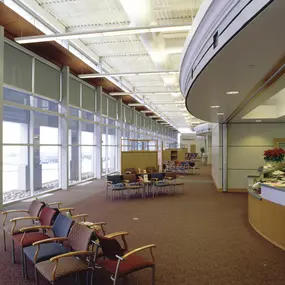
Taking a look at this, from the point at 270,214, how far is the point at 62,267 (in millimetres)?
3857

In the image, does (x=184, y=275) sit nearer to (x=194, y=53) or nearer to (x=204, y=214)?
(x=194, y=53)

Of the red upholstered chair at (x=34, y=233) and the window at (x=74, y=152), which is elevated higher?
the window at (x=74, y=152)

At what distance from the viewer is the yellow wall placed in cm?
1202

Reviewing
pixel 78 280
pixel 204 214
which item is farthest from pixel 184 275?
pixel 204 214

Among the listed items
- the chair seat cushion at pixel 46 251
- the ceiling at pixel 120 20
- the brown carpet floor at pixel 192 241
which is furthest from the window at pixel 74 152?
the chair seat cushion at pixel 46 251

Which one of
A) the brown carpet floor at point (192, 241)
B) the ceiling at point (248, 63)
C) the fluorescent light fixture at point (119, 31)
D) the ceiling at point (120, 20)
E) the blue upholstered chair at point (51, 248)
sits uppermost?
the ceiling at point (120, 20)

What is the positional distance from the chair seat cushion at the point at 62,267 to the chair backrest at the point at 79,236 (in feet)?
0.55

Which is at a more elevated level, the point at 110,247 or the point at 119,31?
the point at 119,31

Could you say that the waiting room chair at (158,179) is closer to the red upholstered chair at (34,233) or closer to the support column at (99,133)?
the support column at (99,133)

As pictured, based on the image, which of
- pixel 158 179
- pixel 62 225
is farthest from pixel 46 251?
pixel 158 179

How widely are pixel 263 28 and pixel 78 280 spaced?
3280 millimetres

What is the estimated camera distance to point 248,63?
10.9 feet

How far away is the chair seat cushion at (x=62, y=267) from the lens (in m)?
2.95

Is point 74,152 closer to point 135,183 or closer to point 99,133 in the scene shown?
point 99,133
